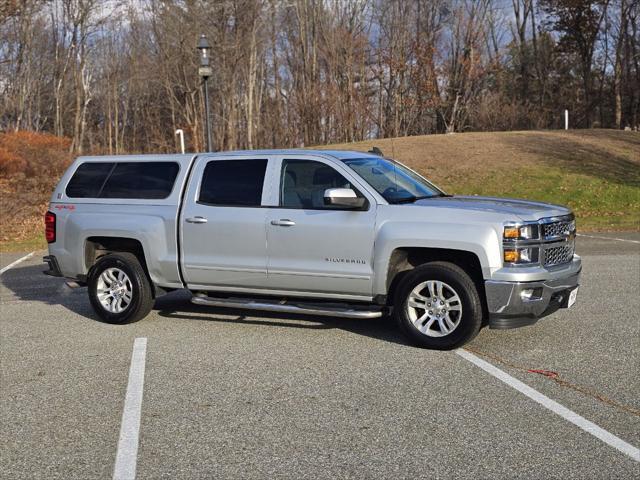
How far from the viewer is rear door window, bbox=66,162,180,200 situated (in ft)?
26.3

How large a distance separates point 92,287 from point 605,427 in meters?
5.72

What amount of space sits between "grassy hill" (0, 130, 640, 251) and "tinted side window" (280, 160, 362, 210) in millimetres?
13015

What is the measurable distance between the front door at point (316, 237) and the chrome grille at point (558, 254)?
1.58m

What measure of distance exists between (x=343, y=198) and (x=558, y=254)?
205 centimetres

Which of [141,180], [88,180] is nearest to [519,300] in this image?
[141,180]

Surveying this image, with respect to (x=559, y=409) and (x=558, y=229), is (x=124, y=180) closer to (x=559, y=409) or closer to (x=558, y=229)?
(x=558, y=229)

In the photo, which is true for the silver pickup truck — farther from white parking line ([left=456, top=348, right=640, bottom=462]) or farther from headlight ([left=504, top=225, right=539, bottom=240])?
white parking line ([left=456, top=348, right=640, bottom=462])

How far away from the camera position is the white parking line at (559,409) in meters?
4.31

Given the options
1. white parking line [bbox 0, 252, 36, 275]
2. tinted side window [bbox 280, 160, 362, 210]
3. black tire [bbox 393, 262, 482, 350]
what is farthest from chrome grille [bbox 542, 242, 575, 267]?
white parking line [bbox 0, 252, 36, 275]

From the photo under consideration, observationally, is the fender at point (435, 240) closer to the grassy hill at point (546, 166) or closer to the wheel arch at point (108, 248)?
the wheel arch at point (108, 248)

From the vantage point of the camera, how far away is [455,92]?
43.0m

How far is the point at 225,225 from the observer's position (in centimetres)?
749

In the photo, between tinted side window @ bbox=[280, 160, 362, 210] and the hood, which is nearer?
the hood

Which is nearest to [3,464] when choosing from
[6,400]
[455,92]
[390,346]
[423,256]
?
[6,400]
